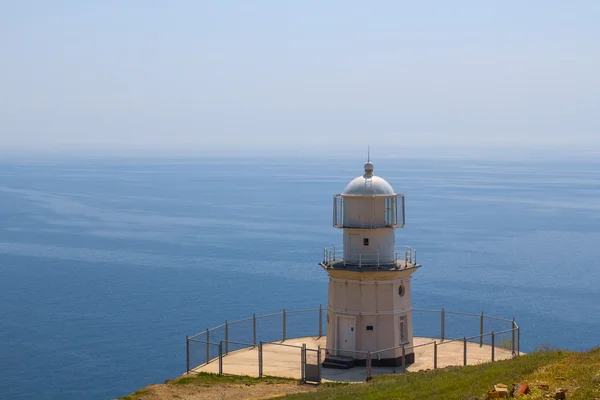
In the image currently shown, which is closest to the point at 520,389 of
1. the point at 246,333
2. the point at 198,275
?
the point at 246,333

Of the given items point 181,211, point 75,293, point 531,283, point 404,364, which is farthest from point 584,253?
point 181,211

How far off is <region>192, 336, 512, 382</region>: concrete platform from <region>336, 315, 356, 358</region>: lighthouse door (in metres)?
0.85

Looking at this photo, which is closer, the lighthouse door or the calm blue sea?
the lighthouse door

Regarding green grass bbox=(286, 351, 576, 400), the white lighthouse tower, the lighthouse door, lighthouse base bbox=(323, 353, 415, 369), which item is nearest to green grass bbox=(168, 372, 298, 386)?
lighthouse base bbox=(323, 353, 415, 369)

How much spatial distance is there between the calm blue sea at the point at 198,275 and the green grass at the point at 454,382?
68.7ft

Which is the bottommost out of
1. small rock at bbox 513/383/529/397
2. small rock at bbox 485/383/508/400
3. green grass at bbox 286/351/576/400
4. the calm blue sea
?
the calm blue sea

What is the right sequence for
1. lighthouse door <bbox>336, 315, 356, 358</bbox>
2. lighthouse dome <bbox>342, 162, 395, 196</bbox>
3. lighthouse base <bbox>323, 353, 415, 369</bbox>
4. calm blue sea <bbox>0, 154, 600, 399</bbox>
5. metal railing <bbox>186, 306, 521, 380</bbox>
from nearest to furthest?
metal railing <bbox>186, 306, 521, 380</bbox>, lighthouse base <bbox>323, 353, 415, 369</bbox>, lighthouse door <bbox>336, 315, 356, 358</bbox>, lighthouse dome <bbox>342, 162, 395, 196</bbox>, calm blue sea <bbox>0, 154, 600, 399</bbox>

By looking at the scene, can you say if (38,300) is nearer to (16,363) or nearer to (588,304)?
(16,363)

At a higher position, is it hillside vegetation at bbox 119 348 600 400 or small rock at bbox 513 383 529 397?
small rock at bbox 513 383 529 397

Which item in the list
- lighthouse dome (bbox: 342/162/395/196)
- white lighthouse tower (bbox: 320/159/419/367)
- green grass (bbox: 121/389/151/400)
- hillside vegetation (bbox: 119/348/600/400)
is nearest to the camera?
hillside vegetation (bbox: 119/348/600/400)

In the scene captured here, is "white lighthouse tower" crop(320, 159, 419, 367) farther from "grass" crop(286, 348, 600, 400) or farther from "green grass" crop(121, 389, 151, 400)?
"grass" crop(286, 348, 600, 400)

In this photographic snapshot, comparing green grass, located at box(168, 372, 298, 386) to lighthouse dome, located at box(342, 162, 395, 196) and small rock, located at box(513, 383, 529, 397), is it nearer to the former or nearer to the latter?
lighthouse dome, located at box(342, 162, 395, 196)

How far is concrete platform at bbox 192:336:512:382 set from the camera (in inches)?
1082

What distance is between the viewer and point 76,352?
149 ft
